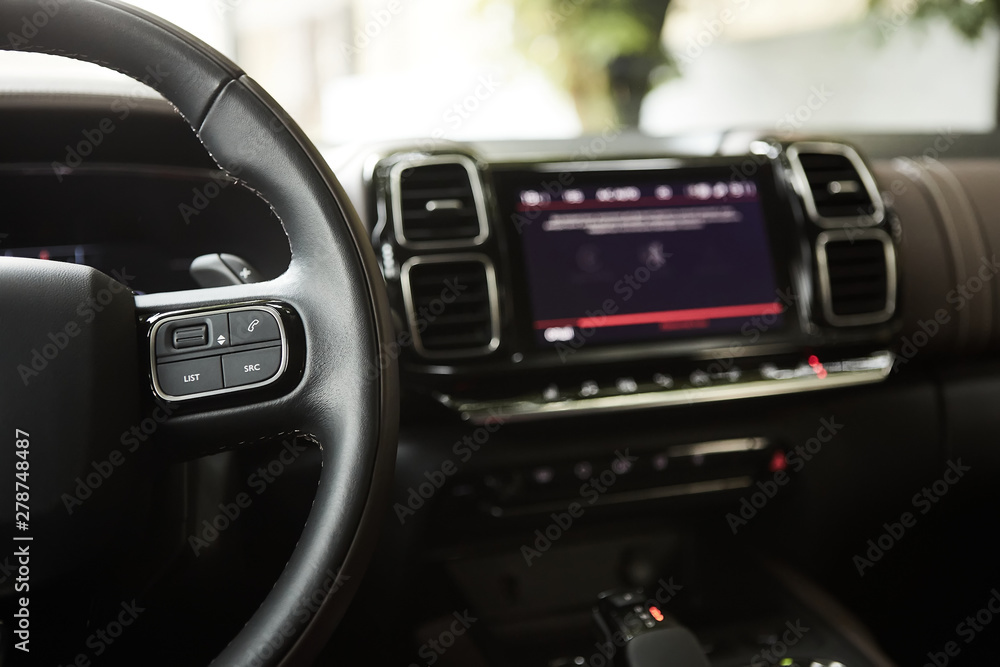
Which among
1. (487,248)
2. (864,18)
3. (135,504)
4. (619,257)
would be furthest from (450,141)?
(864,18)

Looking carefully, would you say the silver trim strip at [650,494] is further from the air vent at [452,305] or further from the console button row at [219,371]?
the console button row at [219,371]

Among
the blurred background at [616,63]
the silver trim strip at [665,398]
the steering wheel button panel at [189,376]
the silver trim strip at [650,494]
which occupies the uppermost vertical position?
the blurred background at [616,63]

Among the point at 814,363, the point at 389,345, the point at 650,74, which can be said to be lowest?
the point at 814,363

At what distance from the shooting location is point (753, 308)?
1322 millimetres

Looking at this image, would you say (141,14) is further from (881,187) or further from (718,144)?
(881,187)

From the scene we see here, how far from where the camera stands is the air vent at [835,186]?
1.37 m

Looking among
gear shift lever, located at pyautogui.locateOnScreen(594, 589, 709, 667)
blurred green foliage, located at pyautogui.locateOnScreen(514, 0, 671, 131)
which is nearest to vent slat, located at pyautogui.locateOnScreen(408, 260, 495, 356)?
gear shift lever, located at pyautogui.locateOnScreen(594, 589, 709, 667)

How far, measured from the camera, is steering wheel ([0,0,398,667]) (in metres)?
0.64

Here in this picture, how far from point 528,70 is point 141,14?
1.78m

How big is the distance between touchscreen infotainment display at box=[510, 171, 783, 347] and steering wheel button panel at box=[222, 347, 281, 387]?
57cm

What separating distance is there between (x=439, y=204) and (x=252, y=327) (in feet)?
1.75

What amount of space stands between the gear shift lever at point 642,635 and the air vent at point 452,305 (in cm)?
37

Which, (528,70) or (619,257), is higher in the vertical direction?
(528,70)

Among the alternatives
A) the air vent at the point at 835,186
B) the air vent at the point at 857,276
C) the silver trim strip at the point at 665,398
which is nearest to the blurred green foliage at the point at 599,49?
the air vent at the point at 835,186
